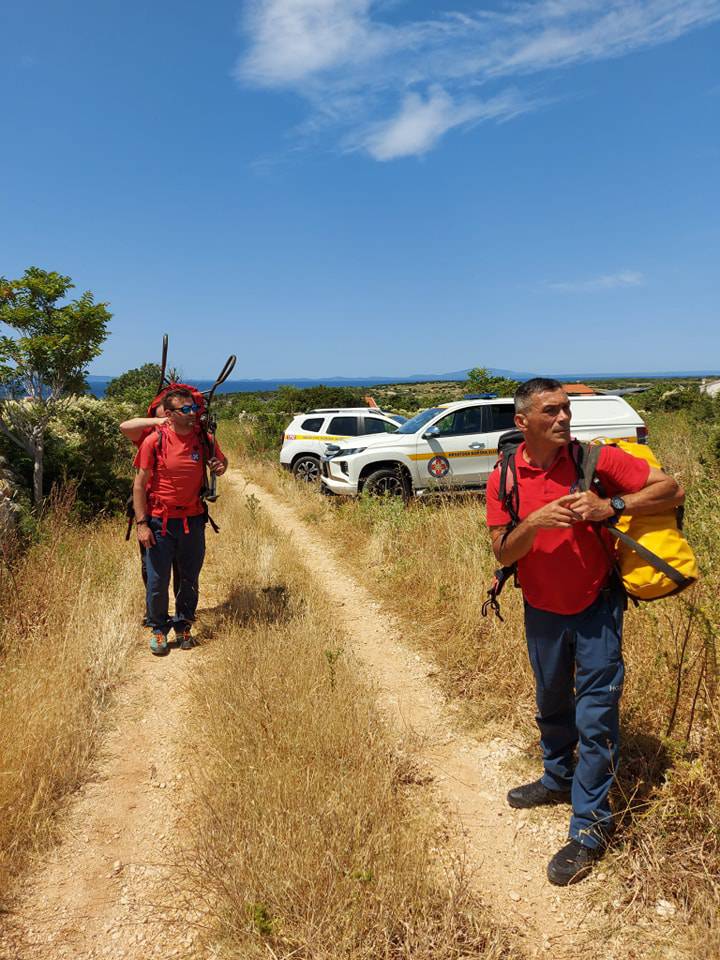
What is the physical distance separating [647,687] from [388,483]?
6.92m

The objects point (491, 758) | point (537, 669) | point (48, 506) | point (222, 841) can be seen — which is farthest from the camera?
point (48, 506)

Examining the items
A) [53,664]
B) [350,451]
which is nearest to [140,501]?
[53,664]

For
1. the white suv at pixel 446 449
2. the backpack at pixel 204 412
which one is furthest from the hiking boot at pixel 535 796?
the white suv at pixel 446 449

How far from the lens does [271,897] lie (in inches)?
86.7

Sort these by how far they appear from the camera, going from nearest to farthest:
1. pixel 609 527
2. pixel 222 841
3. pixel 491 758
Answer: pixel 609 527 < pixel 222 841 < pixel 491 758

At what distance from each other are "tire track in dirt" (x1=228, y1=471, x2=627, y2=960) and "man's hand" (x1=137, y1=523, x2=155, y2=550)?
1.90 meters

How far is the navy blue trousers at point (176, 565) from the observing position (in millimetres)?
4758

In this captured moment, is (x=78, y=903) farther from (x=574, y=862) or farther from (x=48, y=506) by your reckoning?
(x=48, y=506)

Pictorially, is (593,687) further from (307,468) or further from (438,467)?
(307,468)

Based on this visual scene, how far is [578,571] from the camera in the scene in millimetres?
2430

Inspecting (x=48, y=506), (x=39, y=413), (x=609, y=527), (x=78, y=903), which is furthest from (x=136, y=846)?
(x=39, y=413)

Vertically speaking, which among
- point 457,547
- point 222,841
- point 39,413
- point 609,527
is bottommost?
point 222,841

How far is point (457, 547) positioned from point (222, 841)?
3911 millimetres

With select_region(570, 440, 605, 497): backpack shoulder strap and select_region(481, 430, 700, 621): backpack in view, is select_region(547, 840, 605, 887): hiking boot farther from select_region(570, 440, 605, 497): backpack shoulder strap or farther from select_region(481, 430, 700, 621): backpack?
select_region(570, 440, 605, 497): backpack shoulder strap
